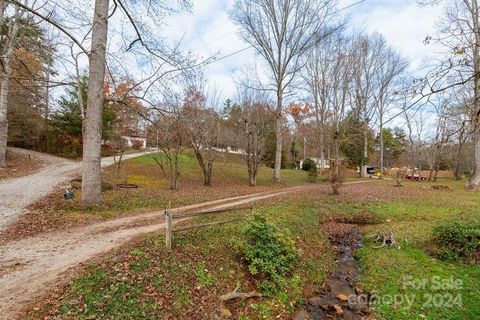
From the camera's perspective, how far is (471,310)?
15.7ft

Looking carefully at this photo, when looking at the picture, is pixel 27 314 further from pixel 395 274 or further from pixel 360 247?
pixel 360 247

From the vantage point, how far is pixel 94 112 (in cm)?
932

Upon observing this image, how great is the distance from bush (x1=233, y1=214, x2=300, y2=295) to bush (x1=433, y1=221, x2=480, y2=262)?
12.4ft

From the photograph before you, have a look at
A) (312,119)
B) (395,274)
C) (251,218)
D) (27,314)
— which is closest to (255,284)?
(251,218)

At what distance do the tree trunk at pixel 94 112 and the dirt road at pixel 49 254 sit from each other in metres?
1.94

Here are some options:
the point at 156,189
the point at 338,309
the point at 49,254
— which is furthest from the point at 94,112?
the point at 338,309

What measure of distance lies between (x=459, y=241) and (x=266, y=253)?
4957 millimetres

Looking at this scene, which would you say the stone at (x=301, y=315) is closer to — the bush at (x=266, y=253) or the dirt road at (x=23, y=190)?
the bush at (x=266, y=253)

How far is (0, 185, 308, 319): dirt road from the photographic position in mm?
4129

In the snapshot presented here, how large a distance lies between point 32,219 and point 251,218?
6.60 metres

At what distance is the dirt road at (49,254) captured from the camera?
4.13 metres

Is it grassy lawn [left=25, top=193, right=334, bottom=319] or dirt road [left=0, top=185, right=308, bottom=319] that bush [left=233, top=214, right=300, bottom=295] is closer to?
grassy lawn [left=25, top=193, right=334, bottom=319]

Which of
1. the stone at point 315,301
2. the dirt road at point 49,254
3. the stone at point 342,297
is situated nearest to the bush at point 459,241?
the stone at point 342,297

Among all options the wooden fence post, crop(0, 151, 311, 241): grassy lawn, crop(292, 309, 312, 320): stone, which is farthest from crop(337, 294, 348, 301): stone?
crop(0, 151, 311, 241): grassy lawn
